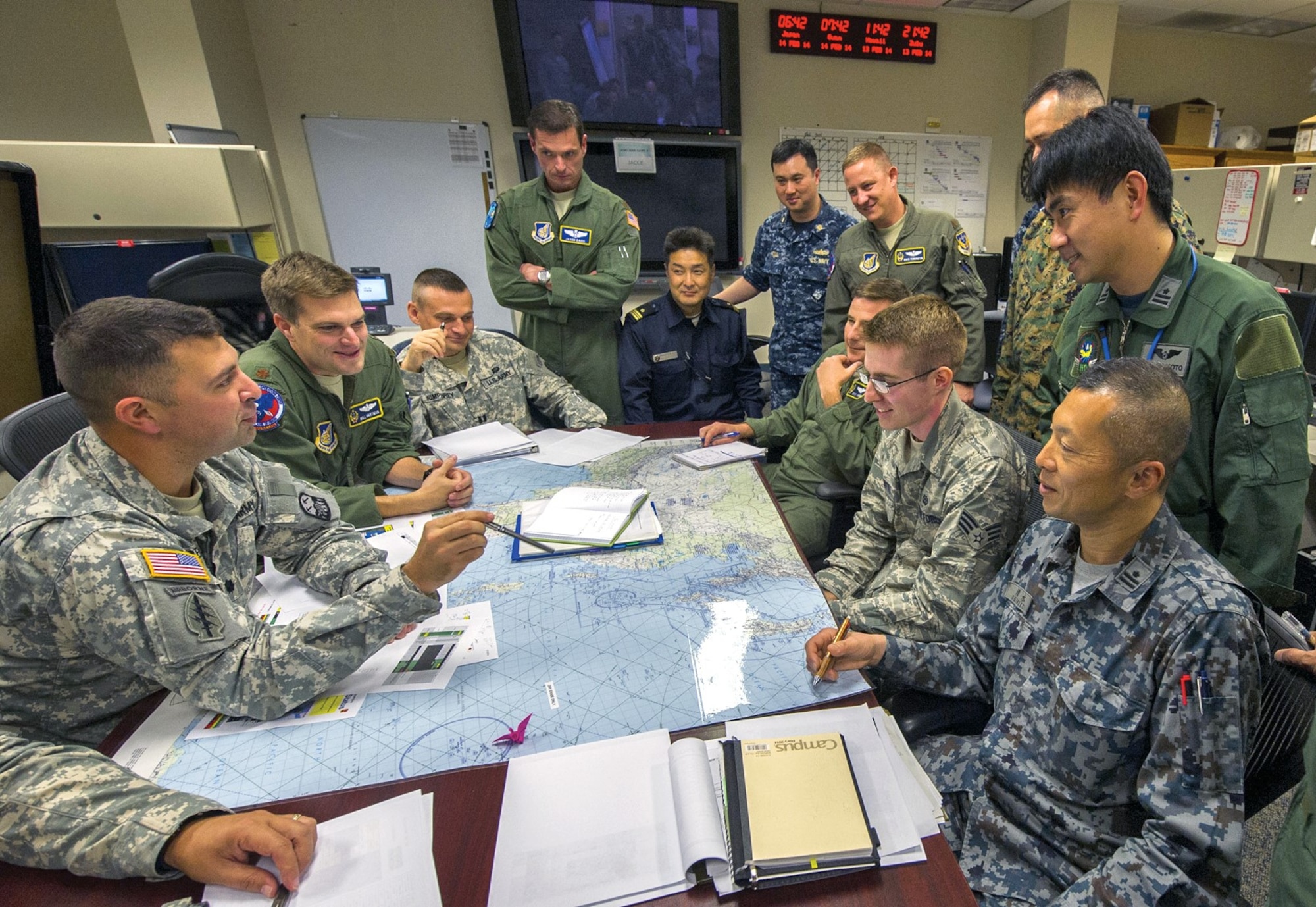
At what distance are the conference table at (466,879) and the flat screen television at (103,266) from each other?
2.50m

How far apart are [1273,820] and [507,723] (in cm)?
183

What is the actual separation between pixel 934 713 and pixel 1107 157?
104 cm

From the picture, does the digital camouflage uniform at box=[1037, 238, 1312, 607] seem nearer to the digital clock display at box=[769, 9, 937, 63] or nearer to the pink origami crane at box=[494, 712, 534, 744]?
the pink origami crane at box=[494, 712, 534, 744]

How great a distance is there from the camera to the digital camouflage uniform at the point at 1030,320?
6.19 ft

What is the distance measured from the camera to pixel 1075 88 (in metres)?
1.71

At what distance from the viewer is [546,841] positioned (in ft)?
2.49

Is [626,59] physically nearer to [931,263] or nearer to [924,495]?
[931,263]

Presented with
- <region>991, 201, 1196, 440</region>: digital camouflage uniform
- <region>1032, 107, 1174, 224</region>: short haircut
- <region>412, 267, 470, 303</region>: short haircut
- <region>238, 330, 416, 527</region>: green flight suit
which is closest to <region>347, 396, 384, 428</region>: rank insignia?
<region>238, 330, 416, 527</region>: green flight suit

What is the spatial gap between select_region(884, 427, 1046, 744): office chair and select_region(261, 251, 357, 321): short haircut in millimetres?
1644

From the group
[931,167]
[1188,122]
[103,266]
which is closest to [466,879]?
[103,266]

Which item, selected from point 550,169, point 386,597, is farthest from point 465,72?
point 386,597

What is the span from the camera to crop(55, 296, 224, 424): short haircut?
0.96 meters

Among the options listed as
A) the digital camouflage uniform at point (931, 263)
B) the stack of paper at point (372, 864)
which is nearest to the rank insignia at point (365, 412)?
the stack of paper at point (372, 864)

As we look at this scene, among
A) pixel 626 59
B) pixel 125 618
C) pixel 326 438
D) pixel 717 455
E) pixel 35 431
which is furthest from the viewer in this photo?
pixel 626 59
